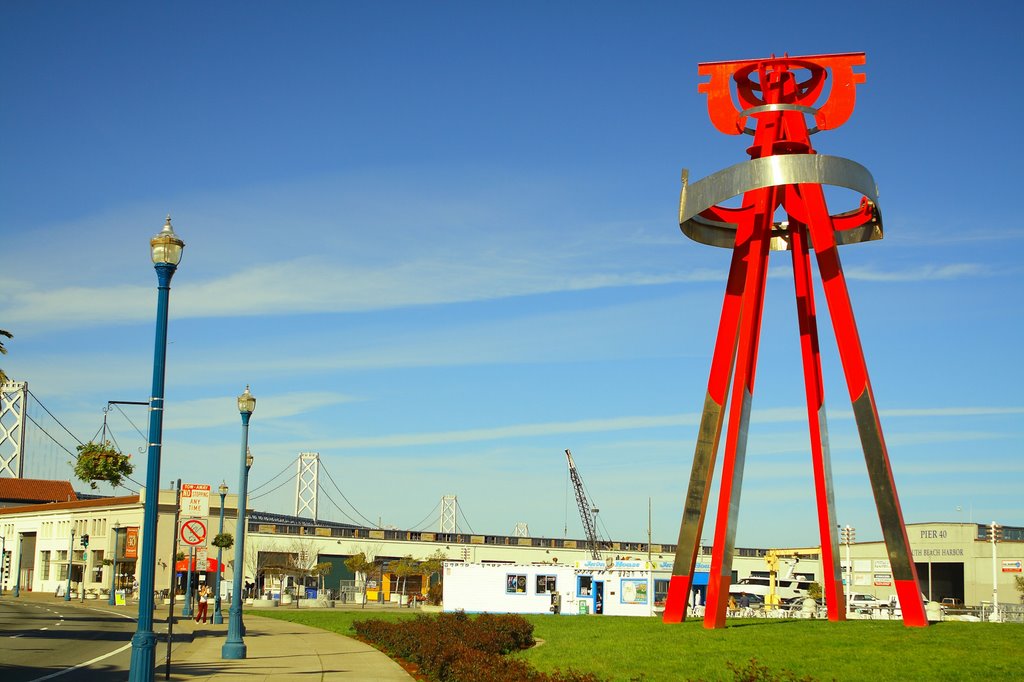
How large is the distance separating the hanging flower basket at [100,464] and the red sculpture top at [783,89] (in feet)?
68.4

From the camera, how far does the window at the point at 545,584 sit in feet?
179

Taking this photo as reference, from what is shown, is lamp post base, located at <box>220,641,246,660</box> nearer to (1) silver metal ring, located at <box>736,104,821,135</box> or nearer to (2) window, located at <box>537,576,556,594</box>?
(1) silver metal ring, located at <box>736,104,821,135</box>

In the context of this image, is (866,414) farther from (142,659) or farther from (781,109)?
(142,659)

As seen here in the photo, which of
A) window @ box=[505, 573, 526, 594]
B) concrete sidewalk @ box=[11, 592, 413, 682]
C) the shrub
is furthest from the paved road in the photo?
window @ box=[505, 573, 526, 594]

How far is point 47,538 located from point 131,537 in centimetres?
2085

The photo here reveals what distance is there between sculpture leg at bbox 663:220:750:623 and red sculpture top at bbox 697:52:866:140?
5.92 metres

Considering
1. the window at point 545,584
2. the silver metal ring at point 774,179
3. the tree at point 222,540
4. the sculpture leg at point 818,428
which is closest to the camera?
the silver metal ring at point 774,179

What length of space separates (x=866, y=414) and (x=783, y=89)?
1069 centimetres

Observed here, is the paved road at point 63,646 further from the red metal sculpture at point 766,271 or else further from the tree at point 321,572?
the tree at point 321,572

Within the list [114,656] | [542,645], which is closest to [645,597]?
[542,645]

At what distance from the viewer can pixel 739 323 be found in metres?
34.0

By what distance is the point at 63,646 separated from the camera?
34.0 metres

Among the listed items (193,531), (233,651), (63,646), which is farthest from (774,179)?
(63,646)

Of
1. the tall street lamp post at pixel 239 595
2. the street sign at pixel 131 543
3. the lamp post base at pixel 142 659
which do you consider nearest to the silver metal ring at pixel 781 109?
the tall street lamp post at pixel 239 595
